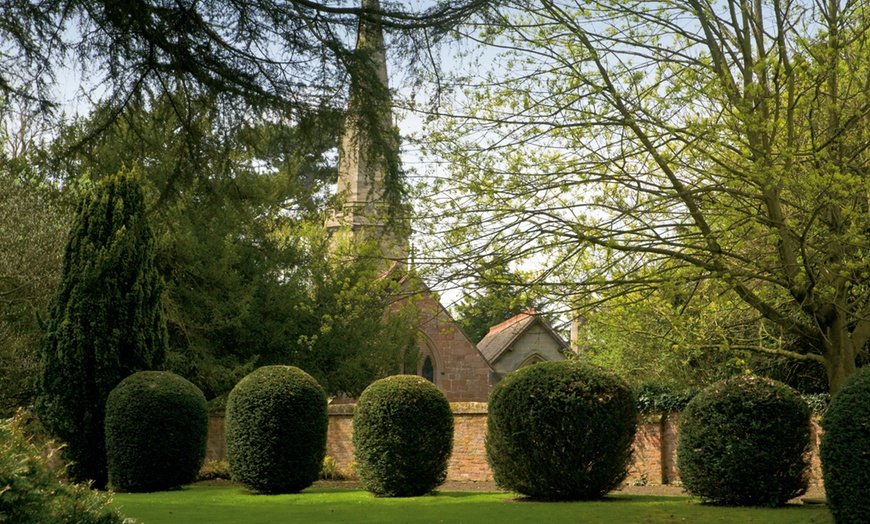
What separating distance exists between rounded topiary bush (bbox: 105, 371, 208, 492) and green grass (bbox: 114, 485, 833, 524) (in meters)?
0.96

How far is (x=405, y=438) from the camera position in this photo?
43.4 ft

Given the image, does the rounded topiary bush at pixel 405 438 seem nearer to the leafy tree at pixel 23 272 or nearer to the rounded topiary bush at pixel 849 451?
the rounded topiary bush at pixel 849 451

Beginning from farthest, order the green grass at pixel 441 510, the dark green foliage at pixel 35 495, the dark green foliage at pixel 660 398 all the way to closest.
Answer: the dark green foliage at pixel 660 398 → the green grass at pixel 441 510 → the dark green foliage at pixel 35 495

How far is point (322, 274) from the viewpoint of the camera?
2475 cm

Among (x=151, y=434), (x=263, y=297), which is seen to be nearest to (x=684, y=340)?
(x=151, y=434)

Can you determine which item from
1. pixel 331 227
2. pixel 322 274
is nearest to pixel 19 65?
pixel 322 274

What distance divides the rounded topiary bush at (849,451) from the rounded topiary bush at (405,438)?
585cm

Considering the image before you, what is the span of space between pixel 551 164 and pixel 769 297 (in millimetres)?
5450

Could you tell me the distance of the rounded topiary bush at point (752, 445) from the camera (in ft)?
36.3

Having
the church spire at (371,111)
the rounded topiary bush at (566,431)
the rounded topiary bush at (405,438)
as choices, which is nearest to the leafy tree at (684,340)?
the rounded topiary bush at (566,431)

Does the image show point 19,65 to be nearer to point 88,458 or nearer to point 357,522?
point 357,522

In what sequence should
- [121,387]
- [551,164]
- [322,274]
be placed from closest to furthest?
1. [551,164]
2. [121,387]
3. [322,274]


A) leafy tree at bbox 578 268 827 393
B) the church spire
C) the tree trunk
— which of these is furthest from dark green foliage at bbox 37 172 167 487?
the tree trunk

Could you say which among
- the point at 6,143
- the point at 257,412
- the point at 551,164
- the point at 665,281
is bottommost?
the point at 257,412
